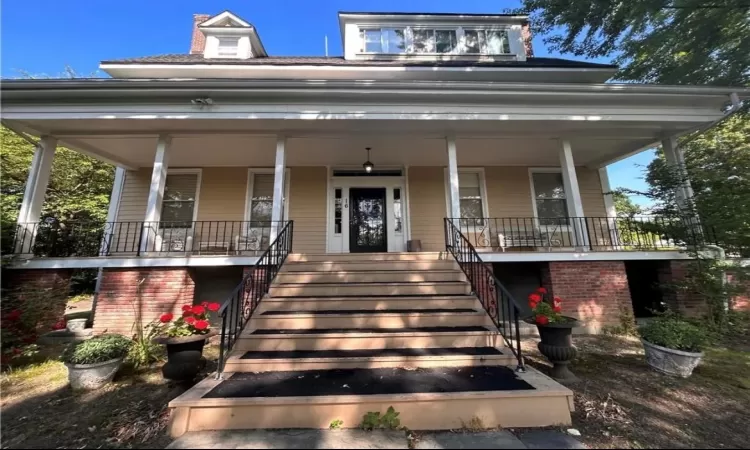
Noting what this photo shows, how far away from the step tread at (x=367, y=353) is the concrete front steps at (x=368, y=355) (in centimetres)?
1

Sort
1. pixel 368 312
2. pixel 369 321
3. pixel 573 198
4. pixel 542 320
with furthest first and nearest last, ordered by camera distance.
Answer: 1. pixel 573 198
2. pixel 368 312
3. pixel 369 321
4. pixel 542 320

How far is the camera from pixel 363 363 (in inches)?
129

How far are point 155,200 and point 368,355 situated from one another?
18.0 ft

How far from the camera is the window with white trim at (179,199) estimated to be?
804 cm

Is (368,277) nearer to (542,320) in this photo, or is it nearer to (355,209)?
(542,320)

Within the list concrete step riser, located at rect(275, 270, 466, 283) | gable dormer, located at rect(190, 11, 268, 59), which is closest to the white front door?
concrete step riser, located at rect(275, 270, 466, 283)

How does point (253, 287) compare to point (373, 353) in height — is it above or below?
above

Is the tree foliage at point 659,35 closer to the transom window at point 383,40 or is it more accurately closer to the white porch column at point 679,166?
the white porch column at point 679,166

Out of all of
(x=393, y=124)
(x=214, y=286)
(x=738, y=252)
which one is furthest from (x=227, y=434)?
(x=738, y=252)

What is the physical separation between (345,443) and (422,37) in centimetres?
1029

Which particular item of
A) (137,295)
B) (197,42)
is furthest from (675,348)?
(197,42)

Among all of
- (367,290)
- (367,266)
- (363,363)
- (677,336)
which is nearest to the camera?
(363,363)

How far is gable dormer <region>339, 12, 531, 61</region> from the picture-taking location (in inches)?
349

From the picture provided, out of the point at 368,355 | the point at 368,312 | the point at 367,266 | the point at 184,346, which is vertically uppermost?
the point at 367,266
